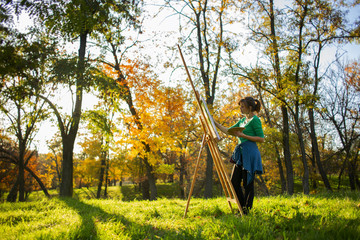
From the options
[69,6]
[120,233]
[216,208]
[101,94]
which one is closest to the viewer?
[120,233]

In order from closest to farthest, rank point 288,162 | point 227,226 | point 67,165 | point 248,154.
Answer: point 227,226 < point 248,154 < point 67,165 < point 288,162

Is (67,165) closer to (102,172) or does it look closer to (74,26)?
(74,26)

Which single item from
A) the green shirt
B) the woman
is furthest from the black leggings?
the green shirt

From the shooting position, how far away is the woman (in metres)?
3.53

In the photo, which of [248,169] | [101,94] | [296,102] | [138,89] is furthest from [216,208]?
[138,89]

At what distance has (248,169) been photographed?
11.5 ft

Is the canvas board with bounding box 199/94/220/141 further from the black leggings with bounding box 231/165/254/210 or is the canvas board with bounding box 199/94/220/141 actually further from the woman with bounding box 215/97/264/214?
the black leggings with bounding box 231/165/254/210

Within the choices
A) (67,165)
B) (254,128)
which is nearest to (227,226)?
(254,128)

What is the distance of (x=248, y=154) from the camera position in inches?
141

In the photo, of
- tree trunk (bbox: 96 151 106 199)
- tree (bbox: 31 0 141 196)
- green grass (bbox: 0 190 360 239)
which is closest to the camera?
green grass (bbox: 0 190 360 239)

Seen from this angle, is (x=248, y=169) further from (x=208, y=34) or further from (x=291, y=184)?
(x=208, y=34)

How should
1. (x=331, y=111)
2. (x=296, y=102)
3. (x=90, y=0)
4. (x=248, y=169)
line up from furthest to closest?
(x=331, y=111)
(x=296, y=102)
(x=90, y=0)
(x=248, y=169)

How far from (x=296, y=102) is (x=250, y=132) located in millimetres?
8337

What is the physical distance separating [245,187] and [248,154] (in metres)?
0.51
